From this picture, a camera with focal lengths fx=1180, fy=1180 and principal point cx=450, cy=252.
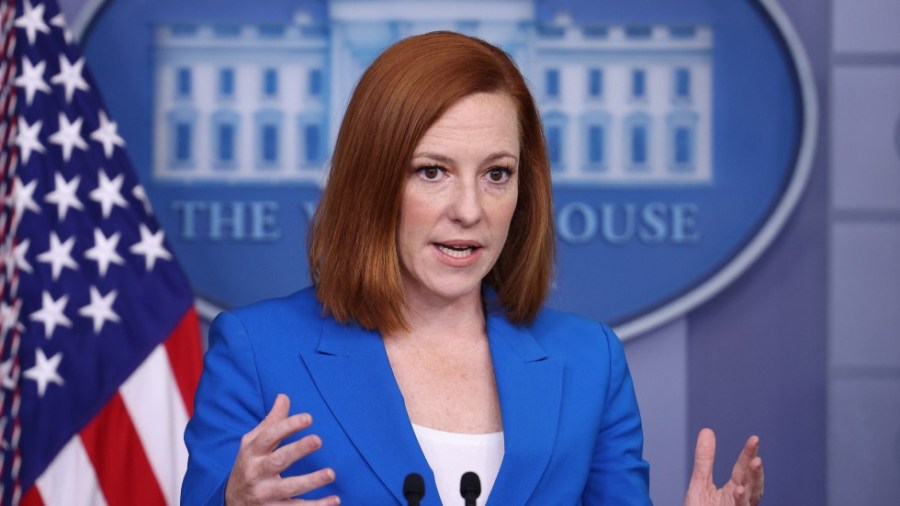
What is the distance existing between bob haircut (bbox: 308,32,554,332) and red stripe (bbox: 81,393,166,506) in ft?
3.76

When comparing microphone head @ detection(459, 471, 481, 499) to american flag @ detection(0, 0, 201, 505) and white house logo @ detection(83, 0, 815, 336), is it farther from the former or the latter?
white house logo @ detection(83, 0, 815, 336)

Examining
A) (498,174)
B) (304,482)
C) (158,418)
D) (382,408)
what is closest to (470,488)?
(304,482)

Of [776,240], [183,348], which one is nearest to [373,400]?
[183,348]

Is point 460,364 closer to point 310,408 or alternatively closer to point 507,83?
point 310,408

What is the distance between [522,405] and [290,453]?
1.63 feet

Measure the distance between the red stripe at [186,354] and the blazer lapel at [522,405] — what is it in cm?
122

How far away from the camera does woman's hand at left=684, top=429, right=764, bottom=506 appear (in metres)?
1.73

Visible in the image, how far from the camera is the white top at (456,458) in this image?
1.75 metres

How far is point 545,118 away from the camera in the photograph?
3258mm

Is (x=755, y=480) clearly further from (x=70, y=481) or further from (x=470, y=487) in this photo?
(x=70, y=481)

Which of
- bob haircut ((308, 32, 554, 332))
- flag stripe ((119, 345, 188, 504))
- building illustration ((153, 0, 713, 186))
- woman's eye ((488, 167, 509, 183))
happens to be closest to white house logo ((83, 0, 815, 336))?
building illustration ((153, 0, 713, 186))

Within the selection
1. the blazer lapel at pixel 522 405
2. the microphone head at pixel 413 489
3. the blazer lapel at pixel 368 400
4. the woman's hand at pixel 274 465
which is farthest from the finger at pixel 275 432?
the blazer lapel at pixel 522 405

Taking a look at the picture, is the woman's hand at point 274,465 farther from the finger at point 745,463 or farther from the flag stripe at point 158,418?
the flag stripe at point 158,418

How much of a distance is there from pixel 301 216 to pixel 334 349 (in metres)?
1.50
